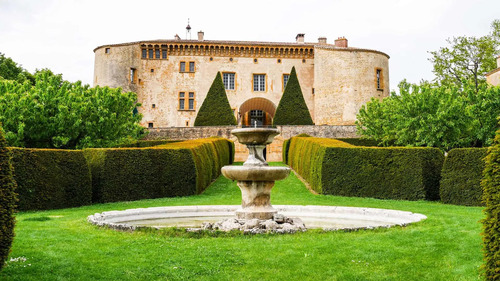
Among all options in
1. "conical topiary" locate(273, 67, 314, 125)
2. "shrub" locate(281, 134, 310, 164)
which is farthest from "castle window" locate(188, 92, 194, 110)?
"shrub" locate(281, 134, 310, 164)

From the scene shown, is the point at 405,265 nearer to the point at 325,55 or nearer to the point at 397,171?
the point at 397,171

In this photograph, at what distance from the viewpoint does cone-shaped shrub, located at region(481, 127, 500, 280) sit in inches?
149

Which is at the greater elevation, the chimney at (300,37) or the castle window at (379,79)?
the chimney at (300,37)

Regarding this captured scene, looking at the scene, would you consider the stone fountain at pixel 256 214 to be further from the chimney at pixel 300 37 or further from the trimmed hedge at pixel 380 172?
the chimney at pixel 300 37

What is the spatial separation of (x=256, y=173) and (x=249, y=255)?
2.63 metres

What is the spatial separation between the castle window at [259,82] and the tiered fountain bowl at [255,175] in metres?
34.0

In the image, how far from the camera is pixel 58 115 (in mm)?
18578

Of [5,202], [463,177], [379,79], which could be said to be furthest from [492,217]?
[379,79]

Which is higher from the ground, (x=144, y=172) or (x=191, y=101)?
(x=191, y=101)

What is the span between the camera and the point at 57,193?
41.1ft

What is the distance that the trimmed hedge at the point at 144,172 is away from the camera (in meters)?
14.2

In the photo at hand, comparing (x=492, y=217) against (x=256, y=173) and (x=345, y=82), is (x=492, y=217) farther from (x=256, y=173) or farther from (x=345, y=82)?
(x=345, y=82)

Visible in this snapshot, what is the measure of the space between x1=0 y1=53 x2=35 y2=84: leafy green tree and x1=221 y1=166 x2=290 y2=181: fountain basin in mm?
36013

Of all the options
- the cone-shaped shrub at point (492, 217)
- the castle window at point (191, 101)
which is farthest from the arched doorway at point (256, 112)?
the cone-shaped shrub at point (492, 217)
